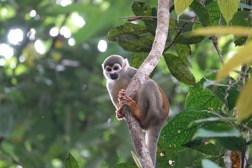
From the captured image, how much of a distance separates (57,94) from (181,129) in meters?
4.17

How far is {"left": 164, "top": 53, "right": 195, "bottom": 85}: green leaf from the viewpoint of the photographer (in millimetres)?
2828

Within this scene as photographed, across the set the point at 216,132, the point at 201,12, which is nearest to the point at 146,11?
the point at 201,12

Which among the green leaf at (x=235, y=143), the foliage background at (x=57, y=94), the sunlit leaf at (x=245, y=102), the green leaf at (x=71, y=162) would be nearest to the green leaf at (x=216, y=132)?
the sunlit leaf at (x=245, y=102)

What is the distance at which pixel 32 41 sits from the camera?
20.1ft

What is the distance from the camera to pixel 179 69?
284 centimetres

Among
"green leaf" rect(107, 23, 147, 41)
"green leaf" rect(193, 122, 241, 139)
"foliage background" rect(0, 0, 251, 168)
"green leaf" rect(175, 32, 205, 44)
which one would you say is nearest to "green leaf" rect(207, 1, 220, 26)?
"green leaf" rect(175, 32, 205, 44)

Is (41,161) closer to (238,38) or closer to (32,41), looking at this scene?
(32,41)

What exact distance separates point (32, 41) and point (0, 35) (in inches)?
18.5

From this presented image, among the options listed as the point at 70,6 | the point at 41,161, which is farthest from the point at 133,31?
the point at 41,161

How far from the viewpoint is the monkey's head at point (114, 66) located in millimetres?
4236

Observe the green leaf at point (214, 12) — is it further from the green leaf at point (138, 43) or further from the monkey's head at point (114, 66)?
the monkey's head at point (114, 66)

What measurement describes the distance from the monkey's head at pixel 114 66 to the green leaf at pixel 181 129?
7.09 ft

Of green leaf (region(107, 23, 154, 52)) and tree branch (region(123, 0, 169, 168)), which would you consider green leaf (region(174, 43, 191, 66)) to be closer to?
green leaf (region(107, 23, 154, 52))

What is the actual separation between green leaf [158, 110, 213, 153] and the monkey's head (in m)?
2.16
